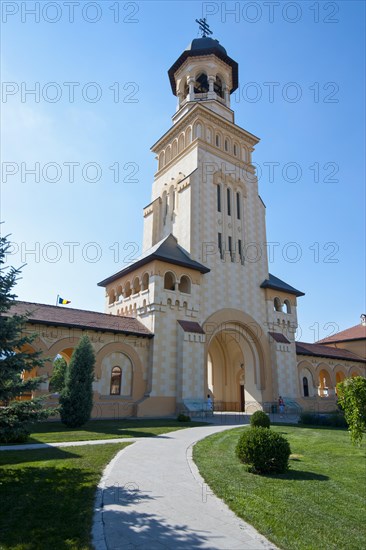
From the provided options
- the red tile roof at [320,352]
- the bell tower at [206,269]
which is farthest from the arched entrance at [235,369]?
the red tile roof at [320,352]

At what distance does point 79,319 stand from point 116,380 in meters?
4.52

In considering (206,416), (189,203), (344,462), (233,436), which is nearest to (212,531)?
(344,462)

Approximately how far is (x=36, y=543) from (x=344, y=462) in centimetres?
929

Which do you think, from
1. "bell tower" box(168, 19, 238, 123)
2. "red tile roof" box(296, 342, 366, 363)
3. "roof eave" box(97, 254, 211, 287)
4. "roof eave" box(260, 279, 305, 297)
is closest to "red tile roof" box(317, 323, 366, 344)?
"red tile roof" box(296, 342, 366, 363)

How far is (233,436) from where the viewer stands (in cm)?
1480

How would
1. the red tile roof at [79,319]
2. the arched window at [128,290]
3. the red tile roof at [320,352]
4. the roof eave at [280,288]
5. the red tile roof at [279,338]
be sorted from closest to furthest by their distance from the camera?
the red tile roof at [79,319], the arched window at [128,290], the red tile roof at [279,338], the roof eave at [280,288], the red tile roof at [320,352]

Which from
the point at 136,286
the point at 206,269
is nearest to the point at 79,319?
the point at 136,286

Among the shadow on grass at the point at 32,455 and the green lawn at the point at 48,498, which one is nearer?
the green lawn at the point at 48,498

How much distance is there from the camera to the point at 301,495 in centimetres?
710

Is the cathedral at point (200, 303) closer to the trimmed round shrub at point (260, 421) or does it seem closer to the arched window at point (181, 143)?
the arched window at point (181, 143)

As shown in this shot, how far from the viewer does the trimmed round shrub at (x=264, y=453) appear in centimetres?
893

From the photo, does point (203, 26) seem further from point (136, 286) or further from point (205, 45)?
point (136, 286)

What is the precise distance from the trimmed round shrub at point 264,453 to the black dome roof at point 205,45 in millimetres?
36942

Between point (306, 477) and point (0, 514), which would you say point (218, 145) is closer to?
point (306, 477)
